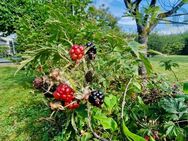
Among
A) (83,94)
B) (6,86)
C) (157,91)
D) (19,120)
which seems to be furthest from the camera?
(6,86)

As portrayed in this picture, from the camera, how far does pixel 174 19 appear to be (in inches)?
37.5

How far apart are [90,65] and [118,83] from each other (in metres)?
0.46

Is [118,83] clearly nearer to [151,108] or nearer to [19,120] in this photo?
[151,108]

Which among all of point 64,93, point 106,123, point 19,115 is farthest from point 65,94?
point 19,115

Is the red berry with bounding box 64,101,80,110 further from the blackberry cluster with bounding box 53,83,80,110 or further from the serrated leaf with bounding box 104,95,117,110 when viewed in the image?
the serrated leaf with bounding box 104,95,117,110

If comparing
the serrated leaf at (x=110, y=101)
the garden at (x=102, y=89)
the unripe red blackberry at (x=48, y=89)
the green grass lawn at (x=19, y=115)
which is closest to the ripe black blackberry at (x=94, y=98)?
the garden at (x=102, y=89)

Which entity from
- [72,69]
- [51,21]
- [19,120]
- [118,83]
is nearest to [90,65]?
[72,69]

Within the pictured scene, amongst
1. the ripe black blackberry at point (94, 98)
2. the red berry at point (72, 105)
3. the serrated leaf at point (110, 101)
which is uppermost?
the ripe black blackberry at point (94, 98)

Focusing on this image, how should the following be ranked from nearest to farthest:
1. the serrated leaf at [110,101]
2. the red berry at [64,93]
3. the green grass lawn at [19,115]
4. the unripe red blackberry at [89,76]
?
1. the red berry at [64,93]
2. the unripe red blackberry at [89,76]
3. the serrated leaf at [110,101]
4. the green grass lawn at [19,115]

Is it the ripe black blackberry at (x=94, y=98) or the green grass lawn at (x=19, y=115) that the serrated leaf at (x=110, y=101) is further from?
the green grass lawn at (x=19, y=115)

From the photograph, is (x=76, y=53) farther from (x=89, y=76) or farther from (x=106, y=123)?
(x=106, y=123)

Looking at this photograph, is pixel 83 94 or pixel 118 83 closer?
pixel 83 94

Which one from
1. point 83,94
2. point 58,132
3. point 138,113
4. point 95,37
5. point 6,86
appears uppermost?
point 95,37

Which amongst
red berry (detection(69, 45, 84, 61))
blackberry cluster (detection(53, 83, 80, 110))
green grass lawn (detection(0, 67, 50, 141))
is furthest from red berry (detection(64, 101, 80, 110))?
green grass lawn (detection(0, 67, 50, 141))
